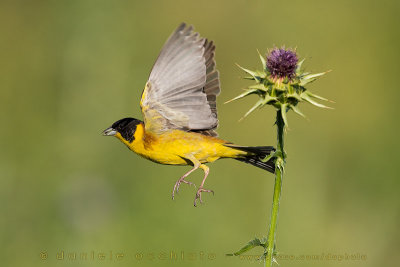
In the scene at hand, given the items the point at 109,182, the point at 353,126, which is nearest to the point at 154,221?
the point at 109,182

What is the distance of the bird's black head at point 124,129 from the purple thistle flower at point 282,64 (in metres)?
1.33

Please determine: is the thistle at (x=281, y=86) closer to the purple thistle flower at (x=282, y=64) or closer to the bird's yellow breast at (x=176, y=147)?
the purple thistle flower at (x=282, y=64)

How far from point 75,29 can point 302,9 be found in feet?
15.8

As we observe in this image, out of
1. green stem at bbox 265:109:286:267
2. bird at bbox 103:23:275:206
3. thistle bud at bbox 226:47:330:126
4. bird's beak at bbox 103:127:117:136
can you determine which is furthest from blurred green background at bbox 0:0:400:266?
green stem at bbox 265:109:286:267

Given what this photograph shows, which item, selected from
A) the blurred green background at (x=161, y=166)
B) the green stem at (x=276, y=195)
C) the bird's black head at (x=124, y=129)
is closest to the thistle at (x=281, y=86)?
the green stem at (x=276, y=195)

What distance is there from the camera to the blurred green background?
671cm

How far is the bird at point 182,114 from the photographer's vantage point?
4.80 meters

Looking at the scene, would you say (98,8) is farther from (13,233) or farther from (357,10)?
(357,10)

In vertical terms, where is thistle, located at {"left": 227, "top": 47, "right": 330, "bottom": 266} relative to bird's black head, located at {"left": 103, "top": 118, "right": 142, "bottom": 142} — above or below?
above

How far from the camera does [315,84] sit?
32.6ft

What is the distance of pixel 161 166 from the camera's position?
7984 millimetres

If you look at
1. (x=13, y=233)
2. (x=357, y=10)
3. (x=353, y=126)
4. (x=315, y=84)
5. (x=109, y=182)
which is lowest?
(x=13, y=233)

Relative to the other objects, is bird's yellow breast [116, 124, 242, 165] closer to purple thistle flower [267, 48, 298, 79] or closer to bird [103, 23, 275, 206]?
bird [103, 23, 275, 206]

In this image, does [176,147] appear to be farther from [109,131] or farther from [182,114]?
[109,131]
